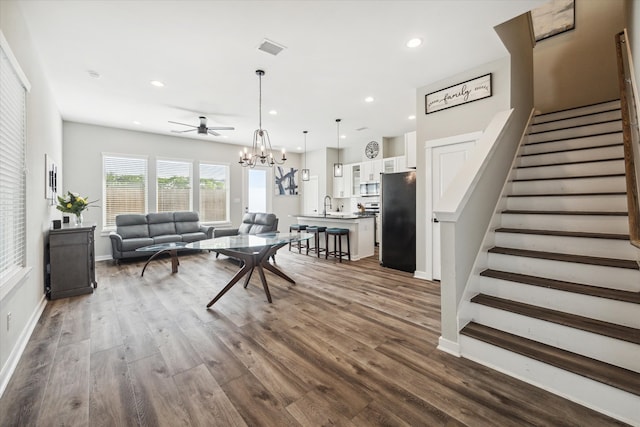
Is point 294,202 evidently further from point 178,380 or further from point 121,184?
point 178,380

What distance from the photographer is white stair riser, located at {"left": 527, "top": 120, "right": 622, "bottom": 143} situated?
10.1 feet

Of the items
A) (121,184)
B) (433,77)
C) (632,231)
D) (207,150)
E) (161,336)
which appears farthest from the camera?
(207,150)

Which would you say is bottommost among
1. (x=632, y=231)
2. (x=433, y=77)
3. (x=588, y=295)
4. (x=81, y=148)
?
(x=588, y=295)

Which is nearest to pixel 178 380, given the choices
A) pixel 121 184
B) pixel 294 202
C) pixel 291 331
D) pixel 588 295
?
pixel 291 331

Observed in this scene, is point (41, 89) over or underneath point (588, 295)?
over

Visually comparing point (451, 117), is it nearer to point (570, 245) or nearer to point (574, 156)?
point (574, 156)

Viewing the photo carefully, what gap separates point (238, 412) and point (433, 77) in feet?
13.8

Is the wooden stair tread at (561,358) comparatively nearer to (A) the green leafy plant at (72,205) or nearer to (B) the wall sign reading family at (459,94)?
(B) the wall sign reading family at (459,94)

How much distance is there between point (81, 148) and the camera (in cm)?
555

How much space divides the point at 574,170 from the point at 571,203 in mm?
502

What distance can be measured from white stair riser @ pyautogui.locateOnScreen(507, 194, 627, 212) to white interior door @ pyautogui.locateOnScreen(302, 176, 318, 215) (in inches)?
245

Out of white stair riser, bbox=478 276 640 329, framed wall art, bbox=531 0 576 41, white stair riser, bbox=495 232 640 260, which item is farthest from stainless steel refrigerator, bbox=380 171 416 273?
framed wall art, bbox=531 0 576 41

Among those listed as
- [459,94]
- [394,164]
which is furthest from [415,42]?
[394,164]

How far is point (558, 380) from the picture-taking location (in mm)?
1604
